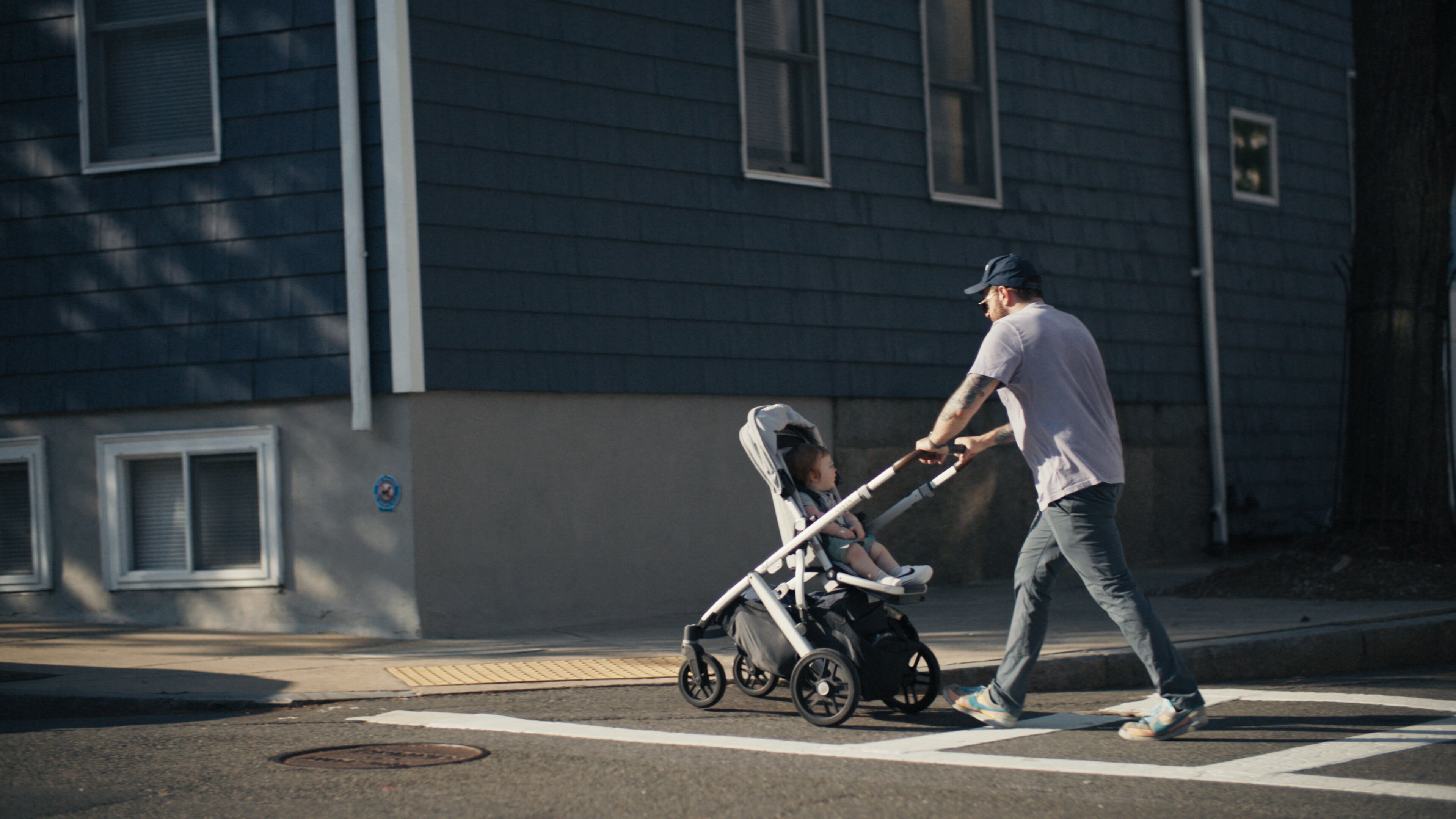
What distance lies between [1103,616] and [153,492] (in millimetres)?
6628

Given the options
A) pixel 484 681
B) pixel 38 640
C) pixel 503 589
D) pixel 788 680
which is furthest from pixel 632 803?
pixel 38 640

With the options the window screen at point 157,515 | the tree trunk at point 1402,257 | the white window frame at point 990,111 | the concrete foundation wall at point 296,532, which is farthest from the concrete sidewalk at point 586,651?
the white window frame at point 990,111

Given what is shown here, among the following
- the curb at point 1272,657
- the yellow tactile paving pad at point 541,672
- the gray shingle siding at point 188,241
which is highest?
the gray shingle siding at point 188,241

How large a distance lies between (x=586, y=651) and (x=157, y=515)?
12.0ft

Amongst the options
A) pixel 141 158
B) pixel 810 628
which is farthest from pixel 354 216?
pixel 810 628

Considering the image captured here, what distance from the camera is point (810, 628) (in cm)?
658

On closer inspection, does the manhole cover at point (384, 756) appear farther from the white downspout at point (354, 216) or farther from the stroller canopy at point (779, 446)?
the white downspout at point (354, 216)

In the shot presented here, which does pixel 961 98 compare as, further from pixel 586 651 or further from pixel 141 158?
pixel 141 158

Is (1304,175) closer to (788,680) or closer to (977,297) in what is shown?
(977,297)

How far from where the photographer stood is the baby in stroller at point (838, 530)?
21.5 feet

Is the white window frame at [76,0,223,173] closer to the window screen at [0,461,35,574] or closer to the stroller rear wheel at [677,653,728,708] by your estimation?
the window screen at [0,461,35,574]

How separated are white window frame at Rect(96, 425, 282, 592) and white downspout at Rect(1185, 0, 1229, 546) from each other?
9.15 m

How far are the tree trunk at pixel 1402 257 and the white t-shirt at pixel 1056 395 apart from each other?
574 cm

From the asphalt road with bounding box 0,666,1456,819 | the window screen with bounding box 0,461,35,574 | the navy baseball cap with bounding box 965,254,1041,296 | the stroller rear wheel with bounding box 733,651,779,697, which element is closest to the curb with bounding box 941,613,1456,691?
the asphalt road with bounding box 0,666,1456,819
